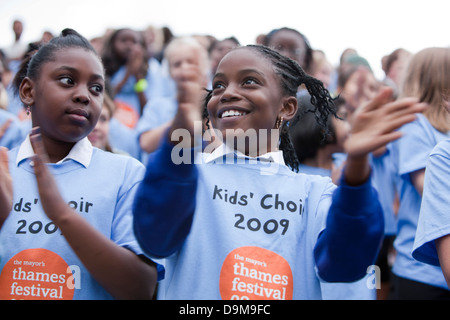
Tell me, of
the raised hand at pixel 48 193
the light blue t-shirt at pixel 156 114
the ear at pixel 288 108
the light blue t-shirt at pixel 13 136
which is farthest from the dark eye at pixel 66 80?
the light blue t-shirt at pixel 156 114

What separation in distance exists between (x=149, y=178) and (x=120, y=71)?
3276mm

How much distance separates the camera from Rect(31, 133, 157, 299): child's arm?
4.67 feet

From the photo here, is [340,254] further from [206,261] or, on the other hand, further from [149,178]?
[149,178]

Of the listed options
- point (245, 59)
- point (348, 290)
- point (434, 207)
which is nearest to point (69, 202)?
point (245, 59)

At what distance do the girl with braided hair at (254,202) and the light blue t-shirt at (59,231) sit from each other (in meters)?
0.24

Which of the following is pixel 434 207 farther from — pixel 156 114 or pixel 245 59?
pixel 156 114

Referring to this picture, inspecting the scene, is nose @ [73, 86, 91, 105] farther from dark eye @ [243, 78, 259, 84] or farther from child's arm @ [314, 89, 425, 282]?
child's arm @ [314, 89, 425, 282]

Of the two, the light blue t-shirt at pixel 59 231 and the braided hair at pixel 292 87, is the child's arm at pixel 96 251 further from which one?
the braided hair at pixel 292 87

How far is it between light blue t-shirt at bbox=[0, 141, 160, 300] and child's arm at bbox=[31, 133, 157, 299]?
0.23 feet

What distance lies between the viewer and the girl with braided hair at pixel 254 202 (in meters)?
1.28

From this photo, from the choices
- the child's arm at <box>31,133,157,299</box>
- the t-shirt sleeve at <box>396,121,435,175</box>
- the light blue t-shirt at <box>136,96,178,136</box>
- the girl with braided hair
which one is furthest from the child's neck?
the t-shirt sleeve at <box>396,121,435,175</box>

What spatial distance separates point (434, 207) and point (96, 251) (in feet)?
3.69

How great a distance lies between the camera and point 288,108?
6.23 ft

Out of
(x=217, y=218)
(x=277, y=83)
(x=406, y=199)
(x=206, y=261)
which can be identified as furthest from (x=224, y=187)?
(x=406, y=199)
